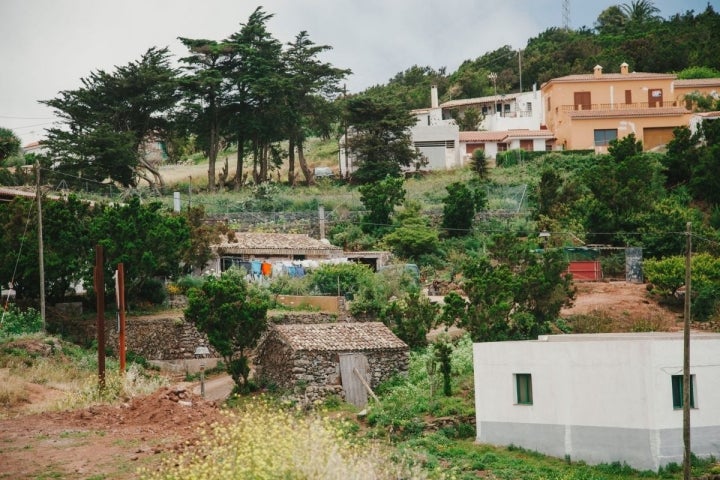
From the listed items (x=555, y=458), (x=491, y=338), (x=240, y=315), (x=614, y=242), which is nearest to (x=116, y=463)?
(x=555, y=458)

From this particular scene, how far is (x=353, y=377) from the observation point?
33.8 meters

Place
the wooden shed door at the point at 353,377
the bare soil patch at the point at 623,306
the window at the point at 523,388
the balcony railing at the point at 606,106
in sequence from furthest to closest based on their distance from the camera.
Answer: the balcony railing at the point at 606,106, the bare soil patch at the point at 623,306, the wooden shed door at the point at 353,377, the window at the point at 523,388

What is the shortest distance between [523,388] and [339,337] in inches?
306

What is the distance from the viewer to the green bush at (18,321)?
35656 mm

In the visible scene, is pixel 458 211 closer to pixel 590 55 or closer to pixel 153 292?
pixel 153 292

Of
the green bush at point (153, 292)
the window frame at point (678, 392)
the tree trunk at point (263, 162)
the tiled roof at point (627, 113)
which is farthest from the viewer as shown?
the tiled roof at point (627, 113)

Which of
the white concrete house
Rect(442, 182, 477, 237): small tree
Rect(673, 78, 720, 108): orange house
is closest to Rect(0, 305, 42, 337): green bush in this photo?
the white concrete house

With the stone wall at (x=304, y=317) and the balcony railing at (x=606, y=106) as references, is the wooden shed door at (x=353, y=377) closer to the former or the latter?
the stone wall at (x=304, y=317)

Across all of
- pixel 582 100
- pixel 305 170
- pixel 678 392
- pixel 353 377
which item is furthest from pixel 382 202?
pixel 678 392

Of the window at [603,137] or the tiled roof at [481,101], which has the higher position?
the tiled roof at [481,101]

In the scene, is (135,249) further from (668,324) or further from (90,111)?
(90,111)

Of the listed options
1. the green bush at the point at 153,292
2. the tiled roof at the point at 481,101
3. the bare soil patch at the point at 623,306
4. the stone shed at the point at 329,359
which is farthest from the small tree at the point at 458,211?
the tiled roof at the point at 481,101

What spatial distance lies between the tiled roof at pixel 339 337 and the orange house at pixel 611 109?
35496 mm

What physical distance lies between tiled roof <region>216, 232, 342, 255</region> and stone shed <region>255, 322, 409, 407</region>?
1075 cm
